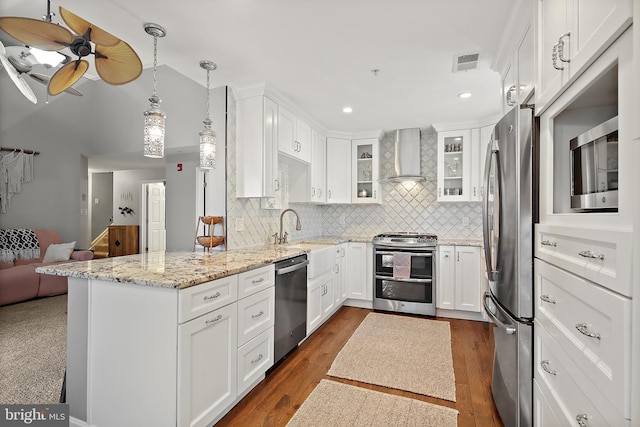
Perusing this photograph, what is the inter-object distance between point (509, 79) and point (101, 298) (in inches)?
115

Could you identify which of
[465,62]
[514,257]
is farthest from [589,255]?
[465,62]

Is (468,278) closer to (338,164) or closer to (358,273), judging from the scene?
(358,273)

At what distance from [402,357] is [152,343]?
2.03 meters

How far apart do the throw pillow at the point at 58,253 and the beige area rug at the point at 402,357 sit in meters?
4.48

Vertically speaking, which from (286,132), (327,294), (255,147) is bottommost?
(327,294)

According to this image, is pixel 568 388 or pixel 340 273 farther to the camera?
pixel 340 273

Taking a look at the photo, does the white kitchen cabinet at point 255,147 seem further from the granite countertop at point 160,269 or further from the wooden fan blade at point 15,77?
the wooden fan blade at point 15,77

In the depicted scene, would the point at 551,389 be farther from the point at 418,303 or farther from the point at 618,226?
the point at 418,303

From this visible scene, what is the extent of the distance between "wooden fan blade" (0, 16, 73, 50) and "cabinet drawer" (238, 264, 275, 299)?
191 cm

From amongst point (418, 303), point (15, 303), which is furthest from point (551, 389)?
point (15, 303)

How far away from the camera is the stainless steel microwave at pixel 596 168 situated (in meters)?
1.01

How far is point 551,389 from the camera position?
1.29 metres

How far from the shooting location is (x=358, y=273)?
4.18m

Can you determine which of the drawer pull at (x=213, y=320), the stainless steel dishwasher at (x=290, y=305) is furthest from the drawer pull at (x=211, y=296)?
the stainless steel dishwasher at (x=290, y=305)
